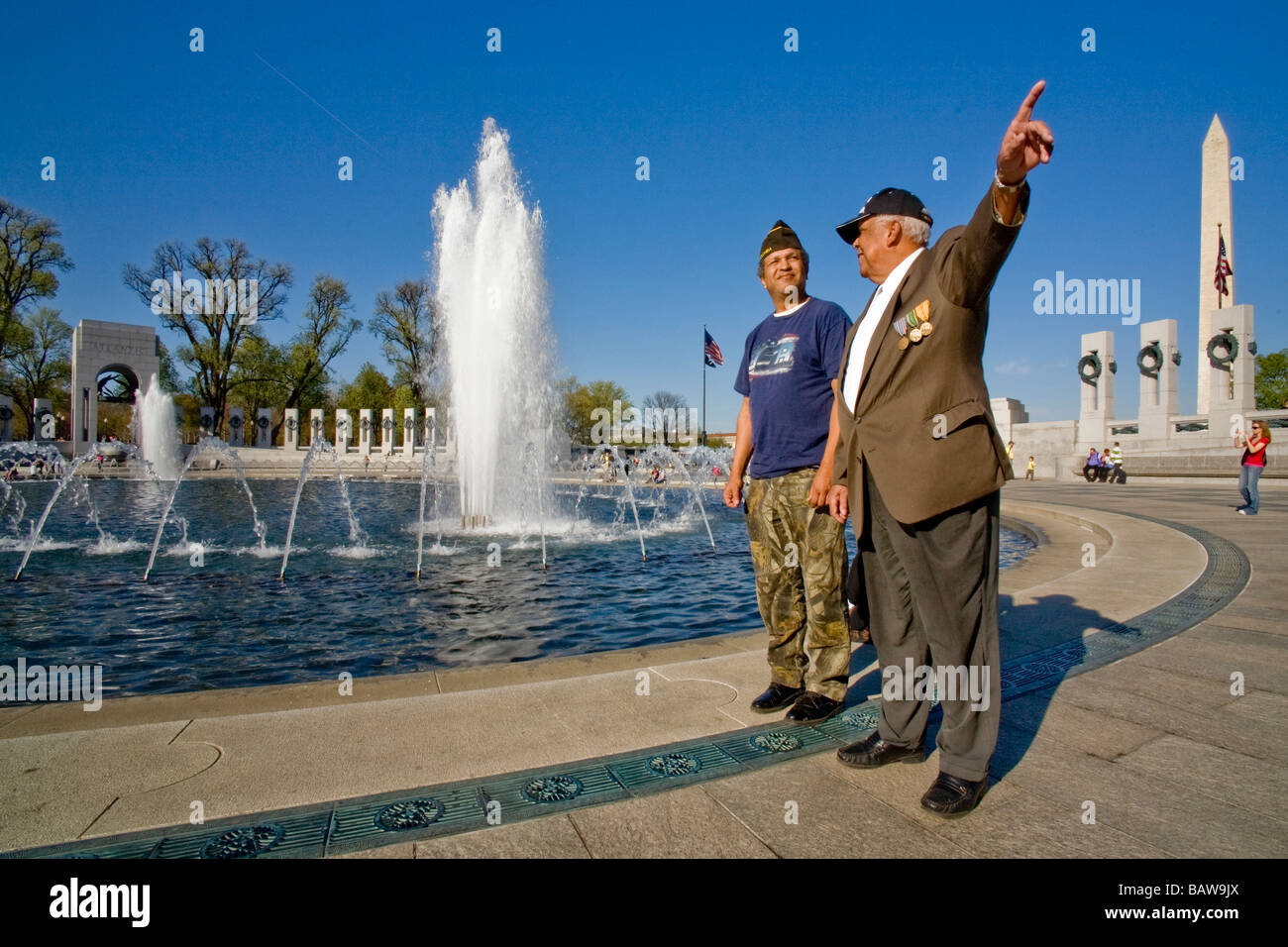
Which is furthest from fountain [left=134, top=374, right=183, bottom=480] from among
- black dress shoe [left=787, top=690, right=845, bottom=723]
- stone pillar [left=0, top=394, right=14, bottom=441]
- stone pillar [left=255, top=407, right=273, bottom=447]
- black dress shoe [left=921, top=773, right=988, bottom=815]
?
black dress shoe [left=921, top=773, right=988, bottom=815]

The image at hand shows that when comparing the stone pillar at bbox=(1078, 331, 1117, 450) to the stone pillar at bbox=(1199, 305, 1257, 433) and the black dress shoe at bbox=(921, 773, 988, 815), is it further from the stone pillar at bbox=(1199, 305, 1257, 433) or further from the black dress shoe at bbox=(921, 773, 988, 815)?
the black dress shoe at bbox=(921, 773, 988, 815)

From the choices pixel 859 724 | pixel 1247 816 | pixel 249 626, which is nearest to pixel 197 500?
pixel 249 626

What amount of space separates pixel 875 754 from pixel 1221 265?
153 feet

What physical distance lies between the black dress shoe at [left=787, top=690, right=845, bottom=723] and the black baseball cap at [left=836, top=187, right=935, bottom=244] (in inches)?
81.8

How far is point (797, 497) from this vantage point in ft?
10.4

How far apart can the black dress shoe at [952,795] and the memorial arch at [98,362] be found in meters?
53.5

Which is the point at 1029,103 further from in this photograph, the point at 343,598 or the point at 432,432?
the point at 432,432

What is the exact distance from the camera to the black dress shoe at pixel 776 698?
3.19m

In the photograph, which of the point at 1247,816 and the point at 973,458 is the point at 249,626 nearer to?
the point at 973,458

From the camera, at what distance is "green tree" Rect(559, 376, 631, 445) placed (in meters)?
→ 79.4

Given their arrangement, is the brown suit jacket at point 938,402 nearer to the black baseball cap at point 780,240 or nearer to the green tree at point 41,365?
the black baseball cap at point 780,240

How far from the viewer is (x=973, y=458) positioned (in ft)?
7.42

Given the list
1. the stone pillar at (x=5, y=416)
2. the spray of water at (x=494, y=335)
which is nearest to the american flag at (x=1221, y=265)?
the spray of water at (x=494, y=335)
